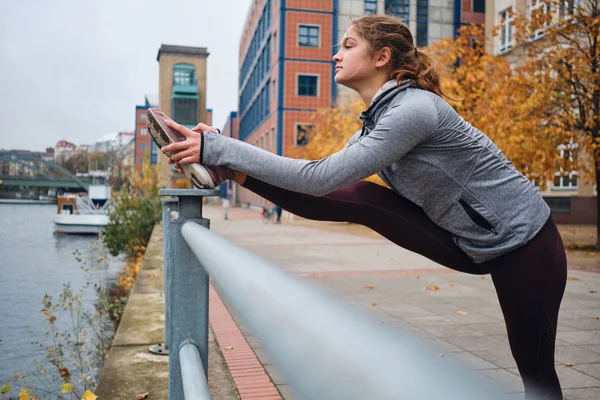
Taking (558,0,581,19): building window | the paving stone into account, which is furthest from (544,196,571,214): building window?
the paving stone

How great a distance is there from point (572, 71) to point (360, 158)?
13.7 meters

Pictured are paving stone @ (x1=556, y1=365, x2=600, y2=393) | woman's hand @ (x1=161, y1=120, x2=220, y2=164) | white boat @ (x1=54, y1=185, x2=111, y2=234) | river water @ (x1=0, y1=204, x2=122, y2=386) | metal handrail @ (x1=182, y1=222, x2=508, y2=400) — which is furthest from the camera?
white boat @ (x1=54, y1=185, x2=111, y2=234)

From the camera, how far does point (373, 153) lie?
5.72 ft

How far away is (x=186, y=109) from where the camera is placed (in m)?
75.2

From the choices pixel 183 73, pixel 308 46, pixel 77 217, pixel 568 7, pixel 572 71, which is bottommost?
pixel 77 217

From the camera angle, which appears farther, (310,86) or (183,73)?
(183,73)

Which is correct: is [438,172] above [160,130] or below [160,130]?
below

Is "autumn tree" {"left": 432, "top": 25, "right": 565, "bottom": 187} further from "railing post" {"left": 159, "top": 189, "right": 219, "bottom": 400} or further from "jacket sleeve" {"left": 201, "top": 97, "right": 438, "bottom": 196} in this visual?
"railing post" {"left": 159, "top": 189, "right": 219, "bottom": 400}

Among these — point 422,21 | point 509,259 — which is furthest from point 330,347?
point 422,21

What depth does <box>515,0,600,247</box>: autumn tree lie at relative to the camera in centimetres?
1346

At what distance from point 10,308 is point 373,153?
883 cm

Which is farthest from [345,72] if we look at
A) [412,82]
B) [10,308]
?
[10,308]

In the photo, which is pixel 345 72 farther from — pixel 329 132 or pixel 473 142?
A: pixel 329 132

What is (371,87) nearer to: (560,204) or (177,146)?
(177,146)
